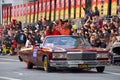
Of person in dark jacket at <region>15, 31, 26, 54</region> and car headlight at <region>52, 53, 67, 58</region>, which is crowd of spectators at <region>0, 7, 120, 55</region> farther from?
car headlight at <region>52, 53, 67, 58</region>

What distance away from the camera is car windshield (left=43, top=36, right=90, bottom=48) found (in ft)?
63.3

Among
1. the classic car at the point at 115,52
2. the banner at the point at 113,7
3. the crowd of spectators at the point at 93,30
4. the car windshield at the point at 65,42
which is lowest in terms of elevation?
the classic car at the point at 115,52

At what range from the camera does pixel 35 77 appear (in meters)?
16.7

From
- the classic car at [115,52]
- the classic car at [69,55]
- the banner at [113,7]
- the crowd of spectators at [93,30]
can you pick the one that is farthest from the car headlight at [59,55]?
the banner at [113,7]

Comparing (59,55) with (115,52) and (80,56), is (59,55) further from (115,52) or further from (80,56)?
(115,52)

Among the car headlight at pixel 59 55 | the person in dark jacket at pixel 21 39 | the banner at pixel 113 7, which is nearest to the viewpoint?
the car headlight at pixel 59 55

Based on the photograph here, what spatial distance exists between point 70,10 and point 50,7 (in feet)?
16.1

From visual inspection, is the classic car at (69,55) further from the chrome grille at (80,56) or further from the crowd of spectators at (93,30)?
the crowd of spectators at (93,30)

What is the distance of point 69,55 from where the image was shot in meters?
18.3

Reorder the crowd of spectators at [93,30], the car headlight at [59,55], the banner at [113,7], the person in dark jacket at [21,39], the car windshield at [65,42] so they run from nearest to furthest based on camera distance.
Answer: the car headlight at [59,55] → the car windshield at [65,42] → the crowd of spectators at [93,30] → the banner at [113,7] → the person in dark jacket at [21,39]

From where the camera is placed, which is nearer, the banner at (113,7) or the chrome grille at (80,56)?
the chrome grille at (80,56)

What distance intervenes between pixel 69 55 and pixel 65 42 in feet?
4.20

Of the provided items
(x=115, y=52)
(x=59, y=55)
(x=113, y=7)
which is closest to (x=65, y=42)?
(x=59, y=55)

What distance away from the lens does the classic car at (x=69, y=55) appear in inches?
723
